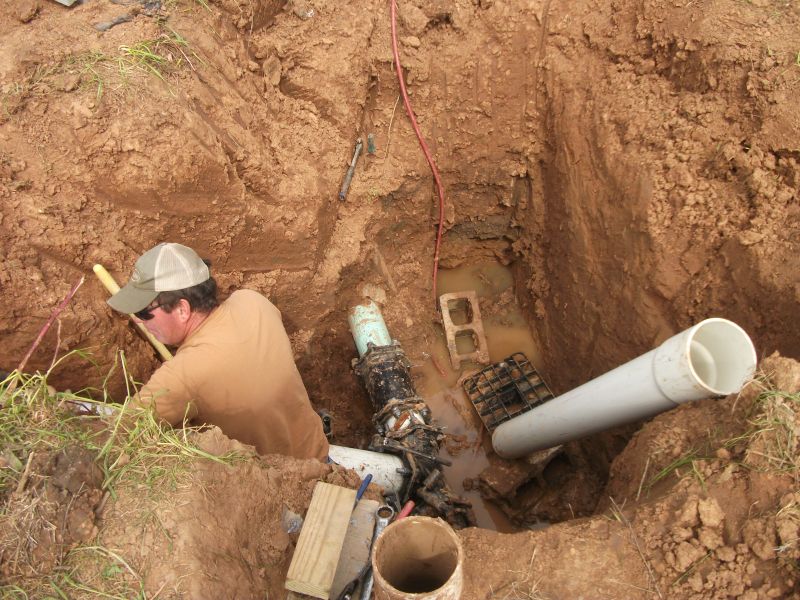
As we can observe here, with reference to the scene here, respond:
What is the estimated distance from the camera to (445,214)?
5.04 m

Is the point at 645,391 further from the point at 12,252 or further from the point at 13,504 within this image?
the point at 12,252

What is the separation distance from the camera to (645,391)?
96.2 inches

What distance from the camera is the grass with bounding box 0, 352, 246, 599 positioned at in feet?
4.96

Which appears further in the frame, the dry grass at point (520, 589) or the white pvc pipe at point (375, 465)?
the white pvc pipe at point (375, 465)

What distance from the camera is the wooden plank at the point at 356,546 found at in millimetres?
1834

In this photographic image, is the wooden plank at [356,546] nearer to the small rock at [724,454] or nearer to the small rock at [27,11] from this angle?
the small rock at [724,454]

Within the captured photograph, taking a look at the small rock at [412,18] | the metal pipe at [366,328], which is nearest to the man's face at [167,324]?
the metal pipe at [366,328]

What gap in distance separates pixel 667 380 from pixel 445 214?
3095mm

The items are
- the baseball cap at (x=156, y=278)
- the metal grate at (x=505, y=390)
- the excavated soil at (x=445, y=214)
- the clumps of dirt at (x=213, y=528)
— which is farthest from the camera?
the metal grate at (x=505, y=390)

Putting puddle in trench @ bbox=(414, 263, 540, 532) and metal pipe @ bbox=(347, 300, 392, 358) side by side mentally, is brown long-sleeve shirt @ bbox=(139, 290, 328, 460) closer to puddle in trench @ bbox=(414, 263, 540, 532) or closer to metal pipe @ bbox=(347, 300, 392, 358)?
metal pipe @ bbox=(347, 300, 392, 358)

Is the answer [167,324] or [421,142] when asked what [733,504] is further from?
[421,142]

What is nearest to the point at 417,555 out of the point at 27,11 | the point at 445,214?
the point at 27,11

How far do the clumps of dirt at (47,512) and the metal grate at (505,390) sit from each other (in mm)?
3384

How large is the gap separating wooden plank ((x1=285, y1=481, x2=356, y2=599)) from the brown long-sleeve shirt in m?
0.75
